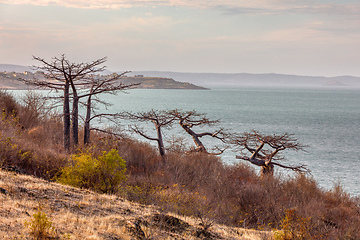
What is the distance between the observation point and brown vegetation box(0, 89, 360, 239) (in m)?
A: 7.50

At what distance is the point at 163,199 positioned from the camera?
1251 cm

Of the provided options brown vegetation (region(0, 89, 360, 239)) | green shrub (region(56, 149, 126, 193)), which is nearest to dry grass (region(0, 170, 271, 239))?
brown vegetation (region(0, 89, 360, 239))

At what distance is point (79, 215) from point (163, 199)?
17.2 ft

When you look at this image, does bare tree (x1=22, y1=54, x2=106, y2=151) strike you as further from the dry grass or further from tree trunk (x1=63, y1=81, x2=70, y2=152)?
the dry grass

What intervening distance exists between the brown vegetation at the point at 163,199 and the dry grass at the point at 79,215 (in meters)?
0.02

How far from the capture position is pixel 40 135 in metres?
Answer: 19.1

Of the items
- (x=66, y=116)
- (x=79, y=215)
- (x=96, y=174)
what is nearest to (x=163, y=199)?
(x=96, y=174)

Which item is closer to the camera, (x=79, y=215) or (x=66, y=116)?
(x=79, y=215)

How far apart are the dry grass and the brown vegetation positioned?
2 centimetres

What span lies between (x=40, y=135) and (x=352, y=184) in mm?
25328

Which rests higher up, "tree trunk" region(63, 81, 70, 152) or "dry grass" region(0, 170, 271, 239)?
"tree trunk" region(63, 81, 70, 152)

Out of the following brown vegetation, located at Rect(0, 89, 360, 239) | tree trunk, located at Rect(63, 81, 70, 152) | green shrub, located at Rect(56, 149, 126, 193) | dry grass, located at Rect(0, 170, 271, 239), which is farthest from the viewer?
tree trunk, located at Rect(63, 81, 70, 152)

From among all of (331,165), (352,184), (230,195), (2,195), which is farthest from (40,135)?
(331,165)

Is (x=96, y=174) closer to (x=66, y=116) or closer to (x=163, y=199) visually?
(x=163, y=199)
